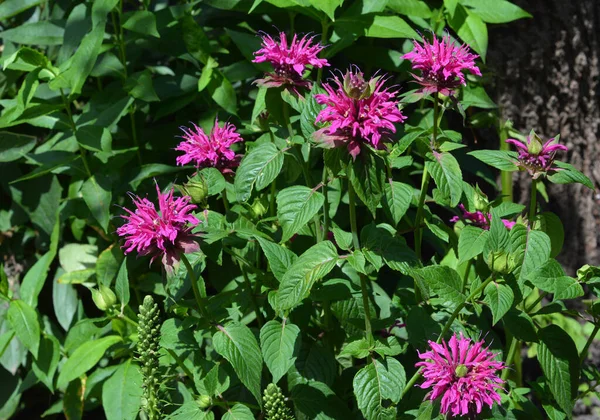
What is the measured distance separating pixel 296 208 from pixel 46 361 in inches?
41.9

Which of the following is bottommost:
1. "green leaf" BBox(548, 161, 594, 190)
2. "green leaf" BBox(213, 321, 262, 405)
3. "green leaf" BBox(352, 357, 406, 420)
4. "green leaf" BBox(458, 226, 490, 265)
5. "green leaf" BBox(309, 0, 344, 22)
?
"green leaf" BBox(352, 357, 406, 420)

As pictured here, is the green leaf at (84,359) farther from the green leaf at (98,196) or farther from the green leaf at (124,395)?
the green leaf at (98,196)

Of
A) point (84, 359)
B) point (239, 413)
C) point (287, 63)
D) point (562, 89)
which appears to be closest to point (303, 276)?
point (239, 413)

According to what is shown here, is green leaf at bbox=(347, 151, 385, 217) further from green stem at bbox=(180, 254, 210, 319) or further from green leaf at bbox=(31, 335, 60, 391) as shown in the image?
green leaf at bbox=(31, 335, 60, 391)

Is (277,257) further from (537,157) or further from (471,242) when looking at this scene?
(537,157)

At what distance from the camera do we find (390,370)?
1.55 metres

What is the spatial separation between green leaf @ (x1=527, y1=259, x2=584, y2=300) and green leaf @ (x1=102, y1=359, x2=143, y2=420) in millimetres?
956

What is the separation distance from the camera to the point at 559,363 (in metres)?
1.60

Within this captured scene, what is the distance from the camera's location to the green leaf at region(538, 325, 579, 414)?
5.19 feet

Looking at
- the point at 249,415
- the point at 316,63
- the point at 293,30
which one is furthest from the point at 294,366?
the point at 293,30

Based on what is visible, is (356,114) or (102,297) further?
(102,297)

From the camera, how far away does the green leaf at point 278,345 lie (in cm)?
152

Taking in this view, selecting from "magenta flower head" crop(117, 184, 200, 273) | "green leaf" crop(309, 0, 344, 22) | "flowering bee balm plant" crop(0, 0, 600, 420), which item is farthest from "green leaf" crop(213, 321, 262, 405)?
"green leaf" crop(309, 0, 344, 22)

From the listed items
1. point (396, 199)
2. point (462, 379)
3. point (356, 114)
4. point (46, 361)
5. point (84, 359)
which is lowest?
point (46, 361)
